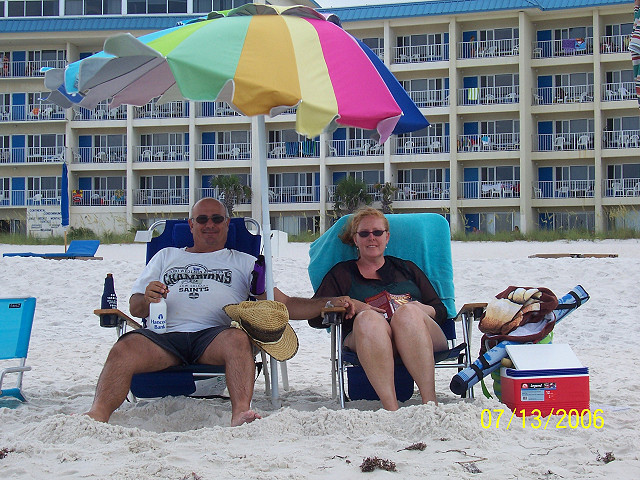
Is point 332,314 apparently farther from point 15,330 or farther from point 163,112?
point 163,112

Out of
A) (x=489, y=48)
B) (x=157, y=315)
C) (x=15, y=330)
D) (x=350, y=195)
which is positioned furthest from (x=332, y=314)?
(x=489, y=48)

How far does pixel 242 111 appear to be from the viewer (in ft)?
12.2

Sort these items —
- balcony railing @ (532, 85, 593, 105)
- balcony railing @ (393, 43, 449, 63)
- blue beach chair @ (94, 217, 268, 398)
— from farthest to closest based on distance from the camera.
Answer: balcony railing @ (393, 43, 449, 63) → balcony railing @ (532, 85, 593, 105) → blue beach chair @ (94, 217, 268, 398)

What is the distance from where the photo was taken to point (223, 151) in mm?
34562

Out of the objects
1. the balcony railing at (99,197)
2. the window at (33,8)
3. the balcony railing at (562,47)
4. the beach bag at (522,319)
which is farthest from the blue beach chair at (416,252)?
the window at (33,8)

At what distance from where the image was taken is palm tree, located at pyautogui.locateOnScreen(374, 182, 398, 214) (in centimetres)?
3138

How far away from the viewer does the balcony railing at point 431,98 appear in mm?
32438

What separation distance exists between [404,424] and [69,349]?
501 centimetres

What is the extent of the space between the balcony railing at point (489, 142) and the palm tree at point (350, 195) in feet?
13.8

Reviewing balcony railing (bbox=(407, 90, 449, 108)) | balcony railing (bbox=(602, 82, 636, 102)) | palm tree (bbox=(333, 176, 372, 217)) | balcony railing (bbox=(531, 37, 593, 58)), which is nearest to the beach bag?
palm tree (bbox=(333, 176, 372, 217))

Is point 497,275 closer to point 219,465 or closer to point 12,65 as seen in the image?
point 219,465

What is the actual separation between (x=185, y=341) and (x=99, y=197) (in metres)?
32.3

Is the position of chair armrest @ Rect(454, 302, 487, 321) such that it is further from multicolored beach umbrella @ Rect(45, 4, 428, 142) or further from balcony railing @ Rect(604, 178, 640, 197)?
balcony railing @ Rect(604, 178, 640, 197)
